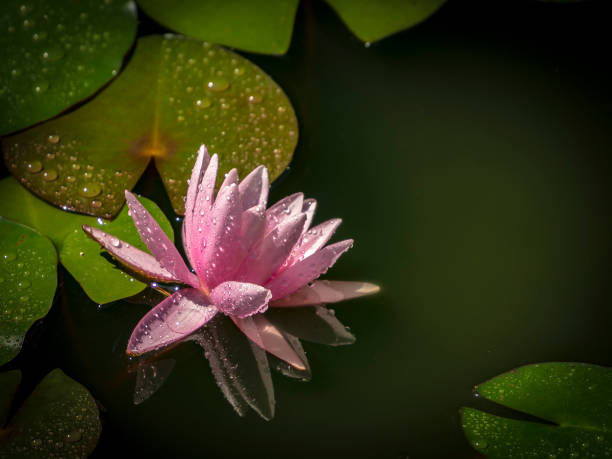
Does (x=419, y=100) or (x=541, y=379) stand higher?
(x=419, y=100)

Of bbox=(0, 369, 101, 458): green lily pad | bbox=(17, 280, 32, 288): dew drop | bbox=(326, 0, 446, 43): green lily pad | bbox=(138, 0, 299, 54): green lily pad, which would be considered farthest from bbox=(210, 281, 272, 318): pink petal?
bbox=(326, 0, 446, 43): green lily pad

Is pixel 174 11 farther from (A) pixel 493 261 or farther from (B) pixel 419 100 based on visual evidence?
(A) pixel 493 261

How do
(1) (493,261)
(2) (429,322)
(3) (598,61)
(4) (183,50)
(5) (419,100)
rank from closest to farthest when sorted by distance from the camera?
(2) (429,322) → (1) (493,261) → (4) (183,50) → (5) (419,100) → (3) (598,61)

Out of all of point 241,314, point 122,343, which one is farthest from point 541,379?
point 122,343

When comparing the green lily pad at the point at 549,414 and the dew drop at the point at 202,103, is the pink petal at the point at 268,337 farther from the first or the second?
the dew drop at the point at 202,103

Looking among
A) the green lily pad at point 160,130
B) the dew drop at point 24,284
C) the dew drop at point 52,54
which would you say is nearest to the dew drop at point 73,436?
the dew drop at point 24,284

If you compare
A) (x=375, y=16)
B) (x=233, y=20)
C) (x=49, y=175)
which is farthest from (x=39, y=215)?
(x=375, y=16)

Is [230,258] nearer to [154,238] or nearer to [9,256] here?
[154,238]
